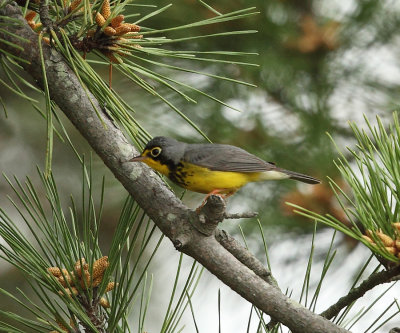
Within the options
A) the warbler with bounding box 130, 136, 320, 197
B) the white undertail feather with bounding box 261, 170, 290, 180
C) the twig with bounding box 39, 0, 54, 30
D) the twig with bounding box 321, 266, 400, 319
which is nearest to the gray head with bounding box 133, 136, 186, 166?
the warbler with bounding box 130, 136, 320, 197

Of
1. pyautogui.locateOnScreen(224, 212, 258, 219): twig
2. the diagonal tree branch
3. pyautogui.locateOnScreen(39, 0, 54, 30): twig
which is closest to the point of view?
the diagonal tree branch

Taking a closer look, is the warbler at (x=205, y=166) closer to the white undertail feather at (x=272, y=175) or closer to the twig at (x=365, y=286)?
the white undertail feather at (x=272, y=175)

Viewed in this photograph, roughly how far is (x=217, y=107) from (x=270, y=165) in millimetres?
795

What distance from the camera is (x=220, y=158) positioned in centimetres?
225

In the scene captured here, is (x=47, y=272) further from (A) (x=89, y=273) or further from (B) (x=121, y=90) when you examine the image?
(B) (x=121, y=90)

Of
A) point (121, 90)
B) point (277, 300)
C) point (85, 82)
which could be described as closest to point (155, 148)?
point (85, 82)

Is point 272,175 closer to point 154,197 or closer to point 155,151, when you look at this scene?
point 155,151

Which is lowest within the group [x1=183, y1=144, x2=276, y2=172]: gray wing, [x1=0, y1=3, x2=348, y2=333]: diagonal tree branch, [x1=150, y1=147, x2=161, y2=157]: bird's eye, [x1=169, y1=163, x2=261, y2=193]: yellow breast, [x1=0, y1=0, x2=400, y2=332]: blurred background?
[x1=0, y1=3, x2=348, y2=333]: diagonal tree branch

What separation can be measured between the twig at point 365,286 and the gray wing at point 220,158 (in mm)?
761

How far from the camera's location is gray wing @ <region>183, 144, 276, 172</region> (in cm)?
223

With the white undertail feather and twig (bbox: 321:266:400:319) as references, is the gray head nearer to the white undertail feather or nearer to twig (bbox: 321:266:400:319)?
the white undertail feather

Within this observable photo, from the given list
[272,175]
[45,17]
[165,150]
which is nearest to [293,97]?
[272,175]

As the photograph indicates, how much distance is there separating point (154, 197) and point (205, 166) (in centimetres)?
69

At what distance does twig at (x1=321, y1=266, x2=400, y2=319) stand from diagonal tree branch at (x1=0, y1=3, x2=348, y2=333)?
7.4 inches
